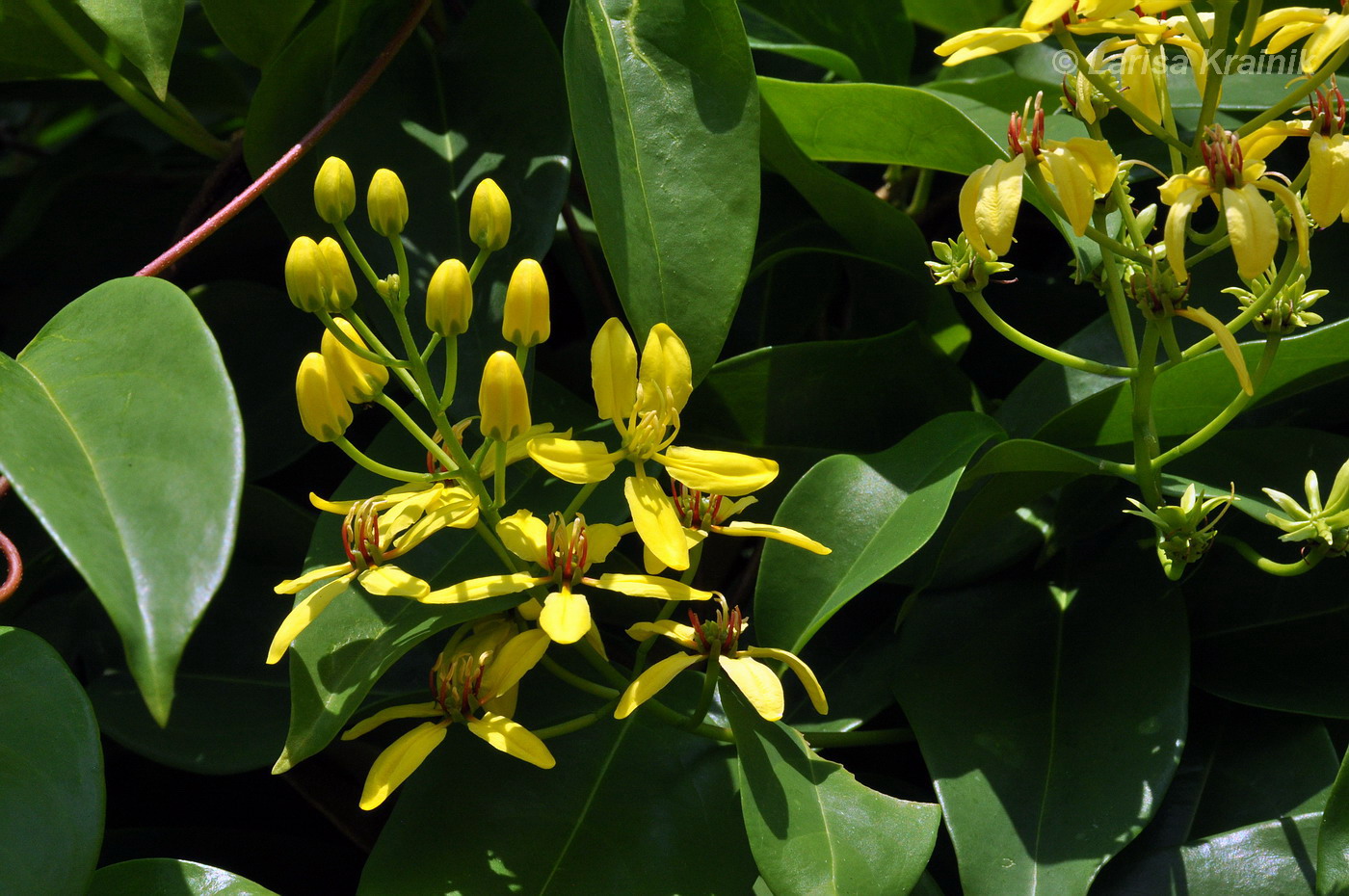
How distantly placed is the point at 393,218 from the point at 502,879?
0.92 feet

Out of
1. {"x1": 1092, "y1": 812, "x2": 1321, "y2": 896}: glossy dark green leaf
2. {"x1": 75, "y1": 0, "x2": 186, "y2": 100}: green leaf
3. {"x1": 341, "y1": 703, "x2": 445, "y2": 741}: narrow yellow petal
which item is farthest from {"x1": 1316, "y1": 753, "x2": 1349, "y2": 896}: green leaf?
{"x1": 75, "y1": 0, "x2": 186, "y2": 100}: green leaf

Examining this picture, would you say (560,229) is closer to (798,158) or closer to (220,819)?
(798,158)

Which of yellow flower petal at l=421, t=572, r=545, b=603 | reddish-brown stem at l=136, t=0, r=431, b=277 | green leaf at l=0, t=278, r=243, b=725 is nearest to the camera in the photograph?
green leaf at l=0, t=278, r=243, b=725

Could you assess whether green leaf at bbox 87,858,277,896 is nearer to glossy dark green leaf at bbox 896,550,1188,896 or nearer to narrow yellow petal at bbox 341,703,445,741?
narrow yellow petal at bbox 341,703,445,741

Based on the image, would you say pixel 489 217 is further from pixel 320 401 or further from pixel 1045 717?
pixel 1045 717

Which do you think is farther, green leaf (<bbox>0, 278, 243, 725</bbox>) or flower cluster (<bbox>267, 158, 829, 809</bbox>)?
flower cluster (<bbox>267, 158, 829, 809</bbox>)

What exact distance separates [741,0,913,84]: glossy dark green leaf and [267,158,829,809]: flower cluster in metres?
0.38

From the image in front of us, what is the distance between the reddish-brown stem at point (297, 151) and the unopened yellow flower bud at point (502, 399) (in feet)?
0.68

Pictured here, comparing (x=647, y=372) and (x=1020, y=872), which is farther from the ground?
(x=647, y=372)

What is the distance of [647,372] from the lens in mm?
459

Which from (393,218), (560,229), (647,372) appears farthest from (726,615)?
(560,229)

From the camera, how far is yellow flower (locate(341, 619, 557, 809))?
0.44 meters

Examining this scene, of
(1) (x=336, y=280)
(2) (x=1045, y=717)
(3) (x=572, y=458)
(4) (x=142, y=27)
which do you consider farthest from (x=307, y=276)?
(2) (x=1045, y=717)

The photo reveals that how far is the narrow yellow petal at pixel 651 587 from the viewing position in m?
0.44
